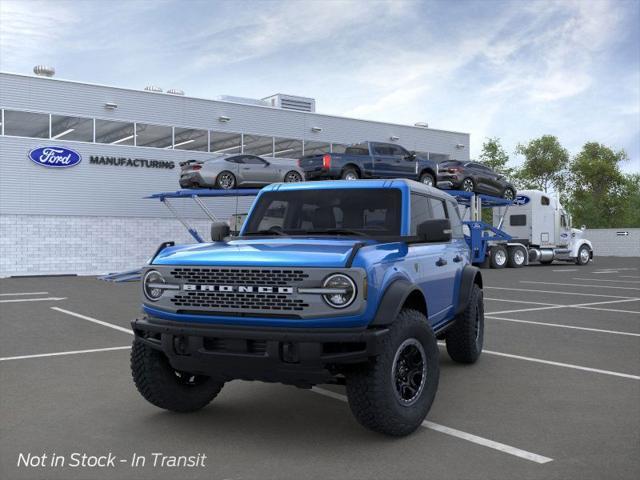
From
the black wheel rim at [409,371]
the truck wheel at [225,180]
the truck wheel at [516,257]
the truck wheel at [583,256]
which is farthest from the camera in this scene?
the truck wheel at [583,256]

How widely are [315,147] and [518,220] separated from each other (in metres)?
10.7

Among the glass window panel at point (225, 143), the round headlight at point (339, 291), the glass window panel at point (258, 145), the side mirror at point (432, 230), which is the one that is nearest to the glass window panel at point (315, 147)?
the glass window panel at point (258, 145)

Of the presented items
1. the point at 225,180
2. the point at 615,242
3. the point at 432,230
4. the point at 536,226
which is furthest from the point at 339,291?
the point at 615,242

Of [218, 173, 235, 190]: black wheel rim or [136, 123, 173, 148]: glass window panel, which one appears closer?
[218, 173, 235, 190]: black wheel rim

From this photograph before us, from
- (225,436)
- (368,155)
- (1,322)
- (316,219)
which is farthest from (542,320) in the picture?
(368,155)

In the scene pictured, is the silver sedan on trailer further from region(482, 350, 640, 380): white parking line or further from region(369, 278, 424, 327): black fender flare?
region(369, 278, 424, 327): black fender flare

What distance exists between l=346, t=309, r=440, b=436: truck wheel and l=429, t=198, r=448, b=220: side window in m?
1.91

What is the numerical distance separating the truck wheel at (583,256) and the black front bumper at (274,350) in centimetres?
3154

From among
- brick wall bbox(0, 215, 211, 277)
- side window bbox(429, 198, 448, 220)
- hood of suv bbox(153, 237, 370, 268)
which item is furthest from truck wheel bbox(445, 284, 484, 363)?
brick wall bbox(0, 215, 211, 277)

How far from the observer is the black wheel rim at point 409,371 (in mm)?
4621

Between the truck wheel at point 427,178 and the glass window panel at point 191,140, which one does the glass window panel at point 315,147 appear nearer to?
the glass window panel at point 191,140

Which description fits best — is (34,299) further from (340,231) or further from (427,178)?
(427,178)

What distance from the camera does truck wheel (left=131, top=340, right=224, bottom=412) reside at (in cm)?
500

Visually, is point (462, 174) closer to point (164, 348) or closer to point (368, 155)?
point (368, 155)
